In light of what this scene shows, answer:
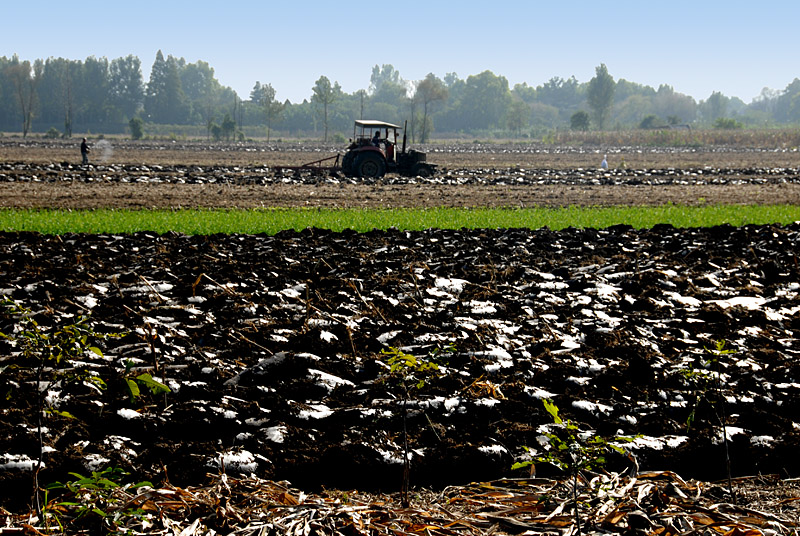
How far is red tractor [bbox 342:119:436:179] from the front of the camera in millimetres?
28000

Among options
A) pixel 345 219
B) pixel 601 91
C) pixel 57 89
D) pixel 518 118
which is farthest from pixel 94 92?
pixel 345 219

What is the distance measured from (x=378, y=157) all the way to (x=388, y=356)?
22.2 m

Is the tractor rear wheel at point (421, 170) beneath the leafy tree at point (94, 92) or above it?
beneath

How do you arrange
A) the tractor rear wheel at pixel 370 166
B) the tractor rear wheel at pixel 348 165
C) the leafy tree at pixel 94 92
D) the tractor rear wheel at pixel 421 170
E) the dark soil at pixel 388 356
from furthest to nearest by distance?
the leafy tree at pixel 94 92 < the tractor rear wheel at pixel 421 170 < the tractor rear wheel at pixel 348 165 < the tractor rear wheel at pixel 370 166 < the dark soil at pixel 388 356

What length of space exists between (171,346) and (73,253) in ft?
18.0

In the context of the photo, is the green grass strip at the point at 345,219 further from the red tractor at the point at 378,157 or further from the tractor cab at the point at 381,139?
the tractor cab at the point at 381,139

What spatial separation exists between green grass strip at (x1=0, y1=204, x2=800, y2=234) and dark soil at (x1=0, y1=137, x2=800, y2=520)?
2.24 meters

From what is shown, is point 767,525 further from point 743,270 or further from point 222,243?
point 222,243

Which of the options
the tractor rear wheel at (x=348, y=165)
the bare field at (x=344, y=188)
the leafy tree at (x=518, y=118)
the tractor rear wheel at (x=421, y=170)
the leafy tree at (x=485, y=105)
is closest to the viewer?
the bare field at (x=344, y=188)

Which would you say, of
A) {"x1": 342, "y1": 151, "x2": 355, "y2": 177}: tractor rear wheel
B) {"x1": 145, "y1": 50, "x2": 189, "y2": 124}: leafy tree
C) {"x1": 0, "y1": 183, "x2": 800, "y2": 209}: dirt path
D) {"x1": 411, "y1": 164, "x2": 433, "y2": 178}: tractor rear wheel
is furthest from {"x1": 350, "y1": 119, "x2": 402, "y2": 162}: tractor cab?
{"x1": 145, "y1": 50, "x2": 189, "y2": 124}: leafy tree

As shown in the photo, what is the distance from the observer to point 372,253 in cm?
1152

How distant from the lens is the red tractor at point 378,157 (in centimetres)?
2800

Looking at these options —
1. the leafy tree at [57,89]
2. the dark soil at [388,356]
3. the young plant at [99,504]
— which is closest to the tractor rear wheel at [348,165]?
the dark soil at [388,356]

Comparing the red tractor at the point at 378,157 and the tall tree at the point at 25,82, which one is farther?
the tall tree at the point at 25,82
